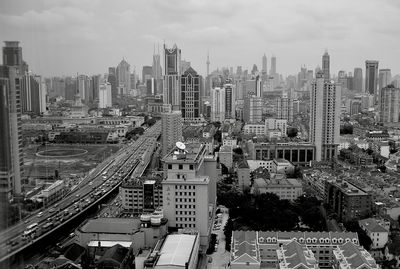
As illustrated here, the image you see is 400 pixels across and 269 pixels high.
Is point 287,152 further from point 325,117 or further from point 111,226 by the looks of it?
point 111,226

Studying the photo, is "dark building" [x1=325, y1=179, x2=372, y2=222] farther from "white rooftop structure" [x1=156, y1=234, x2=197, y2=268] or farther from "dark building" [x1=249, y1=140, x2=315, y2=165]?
"dark building" [x1=249, y1=140, x2=315, y2=165]

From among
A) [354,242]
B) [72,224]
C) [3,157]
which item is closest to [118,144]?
[72,224]

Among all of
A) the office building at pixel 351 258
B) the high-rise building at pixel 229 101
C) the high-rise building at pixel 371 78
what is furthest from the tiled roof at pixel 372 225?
the high-rise building at pixel 371 78

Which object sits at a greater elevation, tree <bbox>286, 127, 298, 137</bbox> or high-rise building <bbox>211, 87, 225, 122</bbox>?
high-rise building <bbox>211, 87, 225, 122</bbox>

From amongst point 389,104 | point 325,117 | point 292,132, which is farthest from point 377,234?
point 389,104

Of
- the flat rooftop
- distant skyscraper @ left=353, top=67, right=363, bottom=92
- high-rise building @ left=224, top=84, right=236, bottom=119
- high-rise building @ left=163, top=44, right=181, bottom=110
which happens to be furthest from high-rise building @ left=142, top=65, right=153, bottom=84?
the flat rooftop
